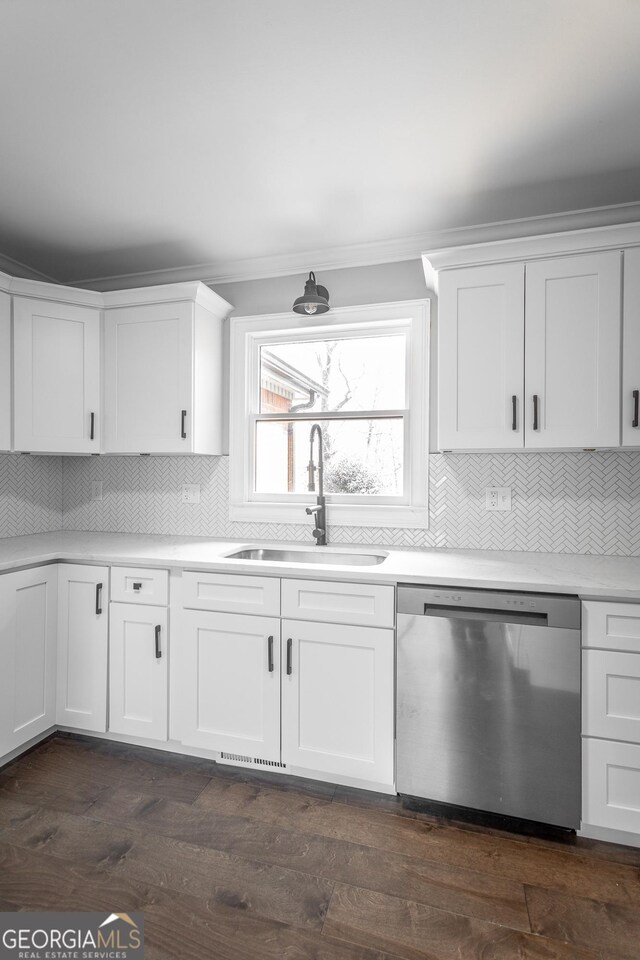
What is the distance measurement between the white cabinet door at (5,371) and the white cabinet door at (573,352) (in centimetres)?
253

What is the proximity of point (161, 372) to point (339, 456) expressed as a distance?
1.08 metres

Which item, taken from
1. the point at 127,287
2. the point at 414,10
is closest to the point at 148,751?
the point at 127,287

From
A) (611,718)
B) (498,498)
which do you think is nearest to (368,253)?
(498,498)

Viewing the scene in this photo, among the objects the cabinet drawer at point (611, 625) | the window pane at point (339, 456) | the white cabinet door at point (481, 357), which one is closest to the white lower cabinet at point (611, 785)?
the cabinet drawer at point (611, 625)

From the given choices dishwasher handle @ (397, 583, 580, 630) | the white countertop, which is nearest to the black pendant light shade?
the white countertop

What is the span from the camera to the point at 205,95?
1669 millimetres

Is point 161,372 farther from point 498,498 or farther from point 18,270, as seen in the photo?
point 498,498

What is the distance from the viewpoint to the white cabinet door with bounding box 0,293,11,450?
259 cm

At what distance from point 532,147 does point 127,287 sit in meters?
2.41

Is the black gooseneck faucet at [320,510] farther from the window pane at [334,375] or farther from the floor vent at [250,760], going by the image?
the floor vent at [250,760]

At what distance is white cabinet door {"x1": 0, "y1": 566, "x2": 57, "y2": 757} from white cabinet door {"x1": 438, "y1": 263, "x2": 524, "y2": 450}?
6.61 ft

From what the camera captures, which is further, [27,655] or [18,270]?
[18,270]

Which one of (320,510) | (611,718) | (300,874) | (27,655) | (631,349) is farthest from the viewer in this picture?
(320,510)

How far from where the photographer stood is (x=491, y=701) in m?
1.91
